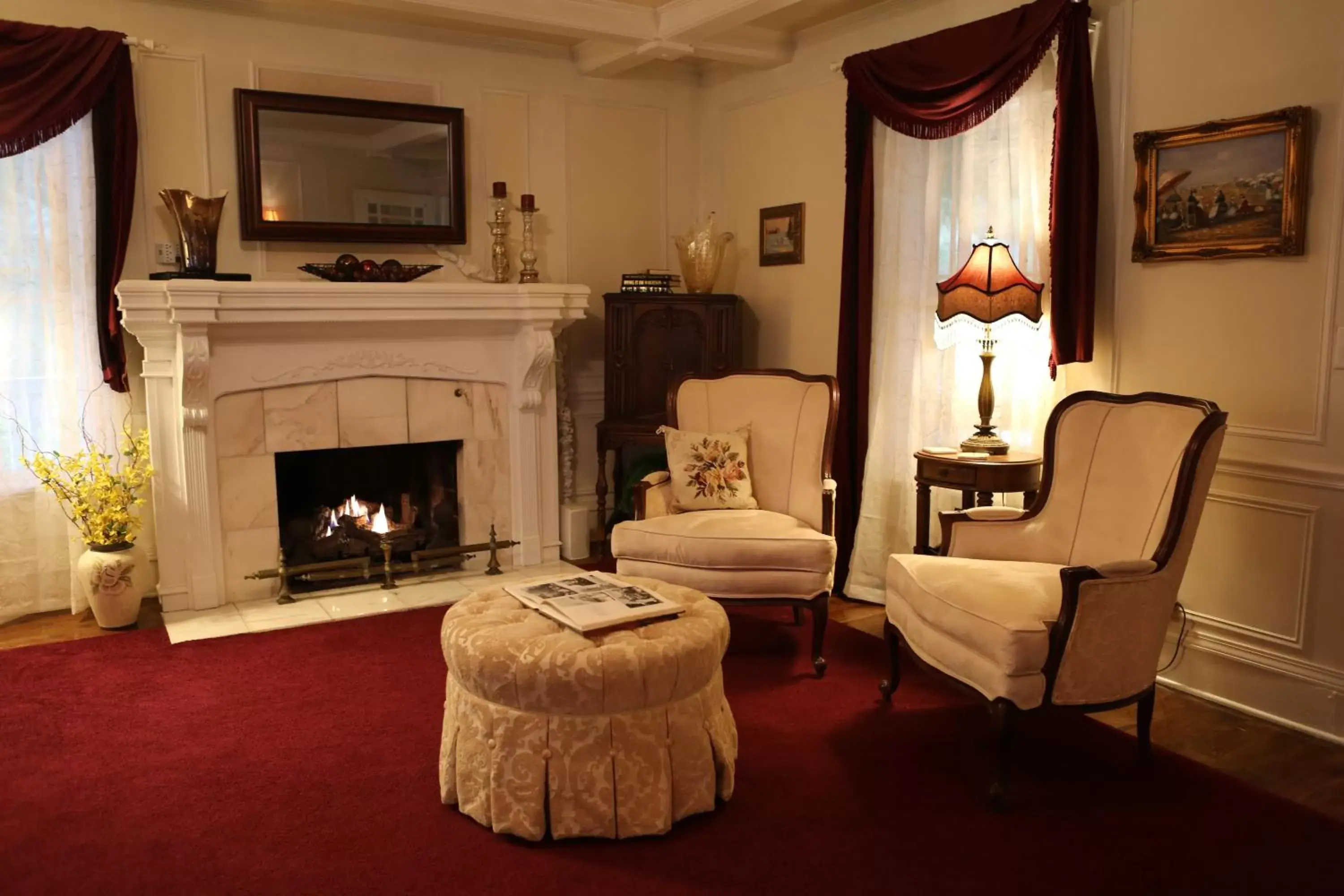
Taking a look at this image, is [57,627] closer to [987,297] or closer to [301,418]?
[301,418]

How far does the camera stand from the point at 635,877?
7.68 ft

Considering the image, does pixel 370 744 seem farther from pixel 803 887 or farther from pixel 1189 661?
pixel 1189 661

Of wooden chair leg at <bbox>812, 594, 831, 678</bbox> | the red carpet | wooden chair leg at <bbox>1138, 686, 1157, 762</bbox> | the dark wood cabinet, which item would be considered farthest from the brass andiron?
→ wooden chair leg at <bbox>1138, 686, 1157, 762</bbox>

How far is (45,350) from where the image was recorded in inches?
163

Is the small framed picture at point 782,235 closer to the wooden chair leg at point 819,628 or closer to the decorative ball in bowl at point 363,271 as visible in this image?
the decorative ball in bowl at point 363,271

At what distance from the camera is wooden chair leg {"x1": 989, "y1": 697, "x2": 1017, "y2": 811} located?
2.65m

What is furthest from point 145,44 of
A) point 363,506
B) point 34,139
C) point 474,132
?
point 363,506

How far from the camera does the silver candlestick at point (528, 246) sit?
→ 4930 mm

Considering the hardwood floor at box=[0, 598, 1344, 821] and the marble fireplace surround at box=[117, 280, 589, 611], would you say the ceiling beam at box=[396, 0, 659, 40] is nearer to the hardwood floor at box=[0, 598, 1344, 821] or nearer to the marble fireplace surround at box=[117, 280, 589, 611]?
the marble fireplace surround at box=[117, 280, 589, 611]

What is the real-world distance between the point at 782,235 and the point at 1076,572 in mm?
2912

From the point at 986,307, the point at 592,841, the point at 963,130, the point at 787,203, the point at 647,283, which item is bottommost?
the point at 592,841

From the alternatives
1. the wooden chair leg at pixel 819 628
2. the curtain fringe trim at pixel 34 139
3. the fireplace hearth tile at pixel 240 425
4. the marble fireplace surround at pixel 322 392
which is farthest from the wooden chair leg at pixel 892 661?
the curtain fringe trim at pixel 34 139

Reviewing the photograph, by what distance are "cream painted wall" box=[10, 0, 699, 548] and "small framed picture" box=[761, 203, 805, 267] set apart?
581mm

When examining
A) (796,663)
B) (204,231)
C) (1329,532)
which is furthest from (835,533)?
(204,231)
